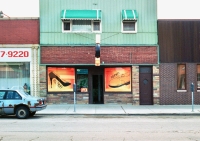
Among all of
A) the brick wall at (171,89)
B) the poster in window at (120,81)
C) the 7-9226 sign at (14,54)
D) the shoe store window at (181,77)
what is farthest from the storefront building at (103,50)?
the shoe store window at (181,77)

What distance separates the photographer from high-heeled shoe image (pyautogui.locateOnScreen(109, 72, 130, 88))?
70.0ft

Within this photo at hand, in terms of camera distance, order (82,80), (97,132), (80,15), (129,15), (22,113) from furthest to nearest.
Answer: (82,80) → (129,15) → (80,15) → (22,113) → (97,132)

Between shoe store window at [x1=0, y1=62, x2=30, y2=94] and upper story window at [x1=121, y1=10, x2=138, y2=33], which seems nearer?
upper story window at [x1=121, y1=10, x2=138, y2=33]

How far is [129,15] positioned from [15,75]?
869cm

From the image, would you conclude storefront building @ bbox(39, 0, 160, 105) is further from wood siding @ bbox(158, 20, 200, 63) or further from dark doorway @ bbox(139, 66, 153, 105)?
wood siding @ bbox(158, 20, 200, 63)

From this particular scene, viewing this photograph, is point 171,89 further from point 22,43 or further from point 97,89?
point 22,43

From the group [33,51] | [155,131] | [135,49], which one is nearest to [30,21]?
[33,51]

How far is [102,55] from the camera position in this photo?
20.8m

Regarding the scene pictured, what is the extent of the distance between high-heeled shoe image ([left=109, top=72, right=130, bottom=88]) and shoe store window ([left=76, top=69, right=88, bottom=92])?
1.75 m

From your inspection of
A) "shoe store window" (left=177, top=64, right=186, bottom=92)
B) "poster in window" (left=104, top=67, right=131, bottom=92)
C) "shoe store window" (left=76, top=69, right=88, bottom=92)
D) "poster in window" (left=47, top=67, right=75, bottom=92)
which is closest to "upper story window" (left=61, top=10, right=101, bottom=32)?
"poster in window" (left=47, top=67, right=75, bottom=92)

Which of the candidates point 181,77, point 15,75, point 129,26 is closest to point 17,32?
point 15,75

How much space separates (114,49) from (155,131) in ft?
34.4

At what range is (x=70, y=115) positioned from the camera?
54.0 ft

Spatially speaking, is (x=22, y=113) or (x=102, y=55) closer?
(x=22, y=113)
